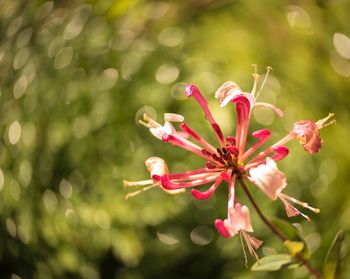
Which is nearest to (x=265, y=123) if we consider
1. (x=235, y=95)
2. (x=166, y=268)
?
(x=166, y=268)

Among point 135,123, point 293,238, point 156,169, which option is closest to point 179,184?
point 156,169

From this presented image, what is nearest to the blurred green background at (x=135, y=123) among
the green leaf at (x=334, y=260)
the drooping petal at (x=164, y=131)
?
the green leaf at (x=334, y=260)

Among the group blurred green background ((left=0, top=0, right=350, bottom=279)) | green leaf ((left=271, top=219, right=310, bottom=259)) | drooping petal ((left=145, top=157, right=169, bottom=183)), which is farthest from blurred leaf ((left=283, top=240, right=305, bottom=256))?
blurred green background ((left=0, top=0, right=350, bottom=279))

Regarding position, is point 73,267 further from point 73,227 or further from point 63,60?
point 63,60

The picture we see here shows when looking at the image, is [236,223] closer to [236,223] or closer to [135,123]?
[236,223]

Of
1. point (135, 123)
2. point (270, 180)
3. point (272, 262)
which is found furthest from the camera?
point (135, 123)

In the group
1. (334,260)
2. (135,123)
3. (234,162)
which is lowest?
(135,123)
